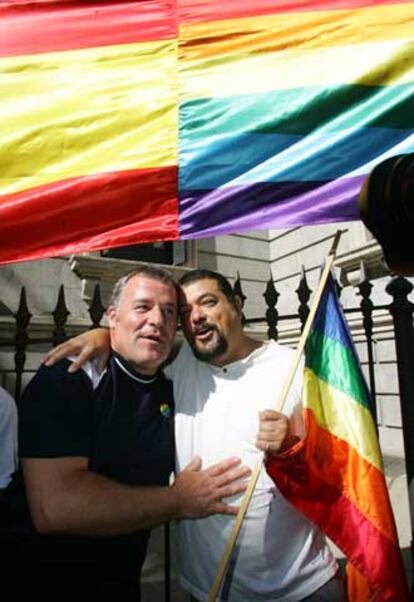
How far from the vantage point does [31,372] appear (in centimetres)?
765

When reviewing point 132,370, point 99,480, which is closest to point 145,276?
point 132,370

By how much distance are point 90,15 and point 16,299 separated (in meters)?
6.27

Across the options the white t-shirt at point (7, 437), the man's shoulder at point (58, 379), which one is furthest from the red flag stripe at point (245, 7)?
the white t-shirt at point (7, 437)

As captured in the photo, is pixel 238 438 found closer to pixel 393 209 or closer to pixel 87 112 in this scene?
pixel 393 209

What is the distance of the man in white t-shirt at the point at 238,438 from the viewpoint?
2129mm

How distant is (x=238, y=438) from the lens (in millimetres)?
2301

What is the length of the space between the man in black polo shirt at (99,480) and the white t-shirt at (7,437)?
1.42 meters

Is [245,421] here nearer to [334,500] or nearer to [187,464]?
[187,464]

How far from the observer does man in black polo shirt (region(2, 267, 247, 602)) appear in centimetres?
206

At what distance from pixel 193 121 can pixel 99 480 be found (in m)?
1.81

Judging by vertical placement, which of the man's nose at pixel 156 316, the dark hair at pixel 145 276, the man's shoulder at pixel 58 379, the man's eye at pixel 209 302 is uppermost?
the dark hair at pixel 145 276

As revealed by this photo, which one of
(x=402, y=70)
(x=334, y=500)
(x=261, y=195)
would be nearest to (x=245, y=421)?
(x=334, y=500)

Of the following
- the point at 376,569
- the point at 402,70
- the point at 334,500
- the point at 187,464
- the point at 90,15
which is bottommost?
the point at 376,569

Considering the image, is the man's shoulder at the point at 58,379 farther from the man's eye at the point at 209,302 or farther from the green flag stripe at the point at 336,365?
the green flag stripe at the point at 336,365
